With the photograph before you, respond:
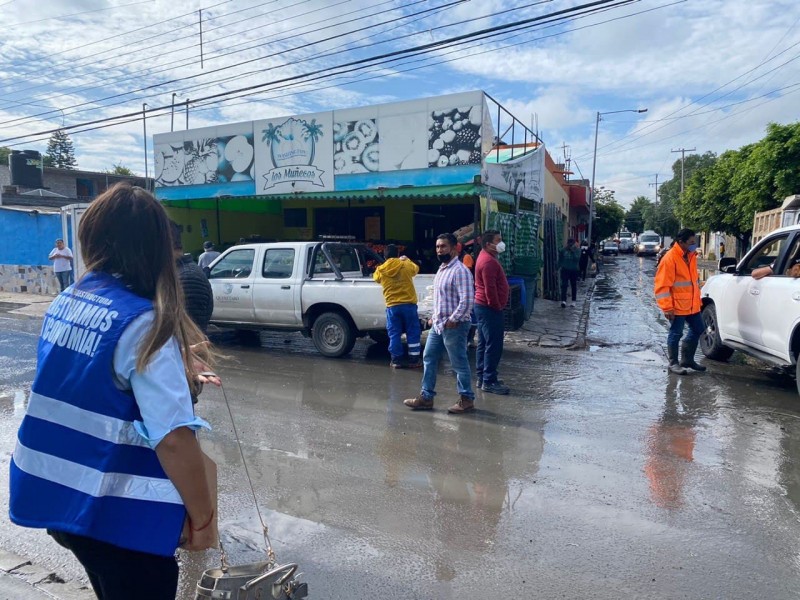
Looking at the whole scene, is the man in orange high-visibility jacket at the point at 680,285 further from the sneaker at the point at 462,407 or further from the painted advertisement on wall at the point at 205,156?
the painted advertisement on wall at the point at 205,156

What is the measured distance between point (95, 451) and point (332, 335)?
765 centimetres

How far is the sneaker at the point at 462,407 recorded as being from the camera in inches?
254

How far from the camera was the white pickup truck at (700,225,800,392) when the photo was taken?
6.77 metres

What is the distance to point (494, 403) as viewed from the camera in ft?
22.7

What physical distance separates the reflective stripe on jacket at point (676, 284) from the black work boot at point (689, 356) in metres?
0.51

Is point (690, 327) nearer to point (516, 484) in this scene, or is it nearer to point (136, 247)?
point (516, 484)

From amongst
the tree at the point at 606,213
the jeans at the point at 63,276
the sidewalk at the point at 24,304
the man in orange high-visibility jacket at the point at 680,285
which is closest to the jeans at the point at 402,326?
the man in orange high-visibility jacket at the point at 680,285

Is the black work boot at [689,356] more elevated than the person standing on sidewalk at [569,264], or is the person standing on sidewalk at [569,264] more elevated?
the person standing on sidewalk at [569,264]

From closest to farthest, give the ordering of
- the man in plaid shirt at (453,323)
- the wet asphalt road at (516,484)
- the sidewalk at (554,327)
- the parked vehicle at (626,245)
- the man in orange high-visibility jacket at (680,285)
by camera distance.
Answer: the wet asphalt road at (516,484) → the man in plaid shirt at (453,323) → the man in orange high-visibility jacket at (680,285) → the sidewalk at (554,327) → the parked vehicle at (626,245)

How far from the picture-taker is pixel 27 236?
61.2 feet

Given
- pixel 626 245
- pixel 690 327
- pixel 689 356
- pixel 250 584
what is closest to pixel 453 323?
pixel 690 327

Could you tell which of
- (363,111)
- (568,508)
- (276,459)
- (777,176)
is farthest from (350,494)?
(777,176)

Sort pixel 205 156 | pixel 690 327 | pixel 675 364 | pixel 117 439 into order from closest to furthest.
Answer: pixel 117 439 < pixel 690 327 < pixel 675 364 < pixel 205 156

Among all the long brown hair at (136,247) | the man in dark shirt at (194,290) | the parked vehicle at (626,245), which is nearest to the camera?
the long brown hair at (136,247)
